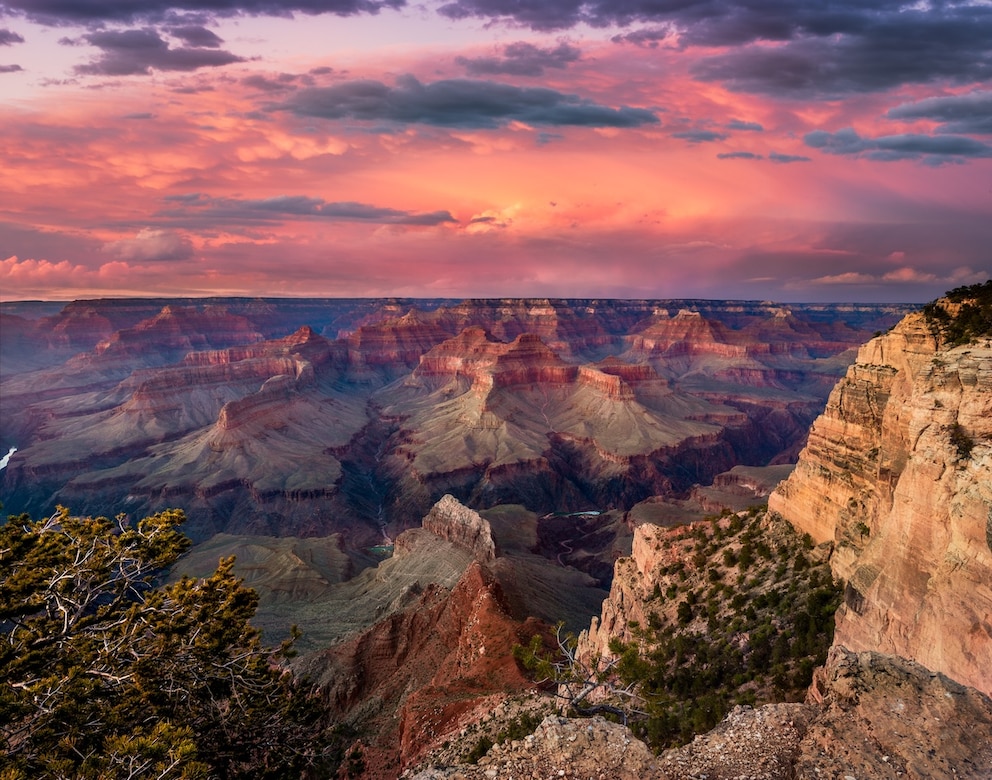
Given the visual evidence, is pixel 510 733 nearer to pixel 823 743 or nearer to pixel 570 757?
pixel 570 757

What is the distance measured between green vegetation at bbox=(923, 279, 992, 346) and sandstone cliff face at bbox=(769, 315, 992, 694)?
25.8 inches

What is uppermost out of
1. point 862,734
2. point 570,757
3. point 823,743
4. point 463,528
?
point 862,734

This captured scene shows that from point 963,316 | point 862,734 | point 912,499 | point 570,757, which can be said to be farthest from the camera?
point 963,316

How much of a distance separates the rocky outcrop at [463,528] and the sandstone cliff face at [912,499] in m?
59.1

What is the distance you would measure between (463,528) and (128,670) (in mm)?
77702

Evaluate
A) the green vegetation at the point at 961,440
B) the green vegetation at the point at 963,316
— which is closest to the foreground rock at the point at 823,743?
the green vegetation at the point at 961,440

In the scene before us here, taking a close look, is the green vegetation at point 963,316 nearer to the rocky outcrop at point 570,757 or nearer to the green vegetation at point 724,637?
the green vegetation at point 724,637

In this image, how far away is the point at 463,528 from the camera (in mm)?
95875

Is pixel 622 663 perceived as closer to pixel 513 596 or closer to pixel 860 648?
pixel 860 648

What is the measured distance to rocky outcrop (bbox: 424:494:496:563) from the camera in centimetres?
8919

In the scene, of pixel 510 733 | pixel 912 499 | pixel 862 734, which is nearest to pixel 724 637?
pixel 912 499

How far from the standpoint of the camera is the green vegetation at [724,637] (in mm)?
27484

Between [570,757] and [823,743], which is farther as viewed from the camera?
[570,757]

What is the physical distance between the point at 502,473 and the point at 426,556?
80.3 metres
